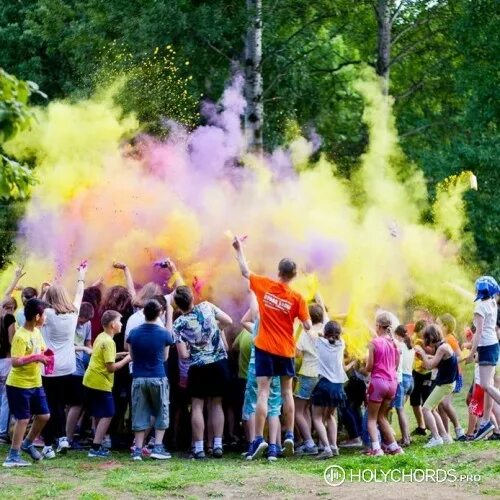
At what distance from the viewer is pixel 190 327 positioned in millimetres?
12914

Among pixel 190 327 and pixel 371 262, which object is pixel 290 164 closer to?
pixel 371 262

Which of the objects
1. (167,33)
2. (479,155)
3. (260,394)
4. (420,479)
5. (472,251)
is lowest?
(420,479)

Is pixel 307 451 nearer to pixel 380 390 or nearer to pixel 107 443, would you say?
pixel 380 390

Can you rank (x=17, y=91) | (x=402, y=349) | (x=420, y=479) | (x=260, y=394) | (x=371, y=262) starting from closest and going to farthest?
(x=17, y=91), (x=420, y=479), (x=260, y=394), (x=402, y=349), (x=371, y=262)

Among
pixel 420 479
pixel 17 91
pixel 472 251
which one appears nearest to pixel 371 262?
pixel 420 479

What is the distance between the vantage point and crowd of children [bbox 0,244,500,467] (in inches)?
489

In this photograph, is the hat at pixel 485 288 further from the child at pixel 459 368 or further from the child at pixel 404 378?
the child at pixel 404 378

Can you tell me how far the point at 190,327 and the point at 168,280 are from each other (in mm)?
2430

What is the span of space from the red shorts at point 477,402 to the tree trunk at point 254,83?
9.77 meters

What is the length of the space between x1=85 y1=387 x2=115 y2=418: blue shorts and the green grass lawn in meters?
0.49

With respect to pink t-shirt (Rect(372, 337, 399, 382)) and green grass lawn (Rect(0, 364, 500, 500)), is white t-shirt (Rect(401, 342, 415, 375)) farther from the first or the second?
green grass lawn (Rect(0, 364, 500, 500))

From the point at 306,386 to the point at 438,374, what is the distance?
1.60 meters

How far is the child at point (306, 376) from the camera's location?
13266 mm

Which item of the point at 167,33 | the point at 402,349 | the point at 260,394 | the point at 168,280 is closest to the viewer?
the point at 260,394
